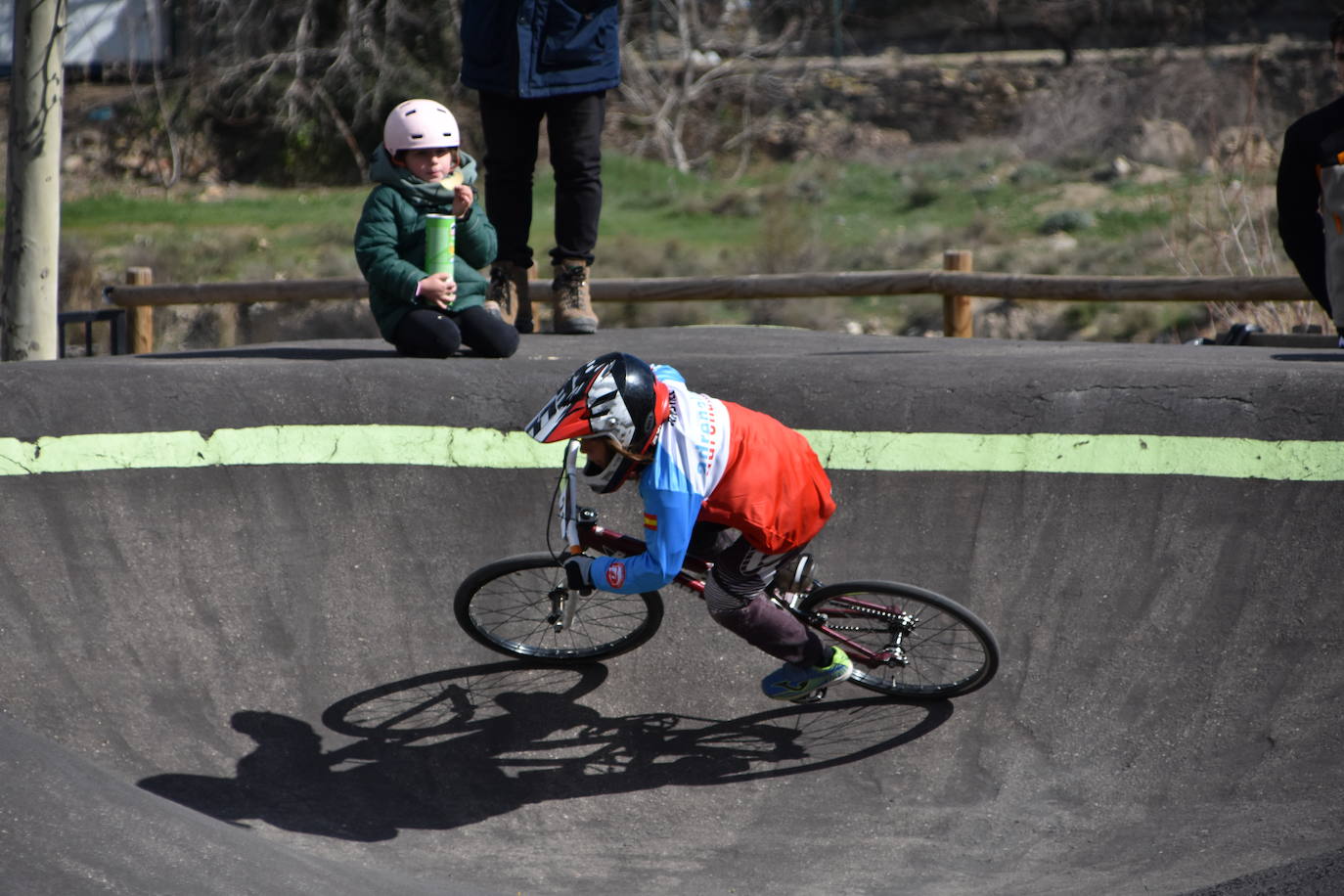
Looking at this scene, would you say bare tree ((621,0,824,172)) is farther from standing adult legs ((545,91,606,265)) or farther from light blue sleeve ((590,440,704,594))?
light blue sleeve ((590,440,704,594))

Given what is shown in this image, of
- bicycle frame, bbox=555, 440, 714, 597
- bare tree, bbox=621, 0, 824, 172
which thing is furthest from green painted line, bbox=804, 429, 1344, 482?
bare tree, bbox=621, 0, 824, 172

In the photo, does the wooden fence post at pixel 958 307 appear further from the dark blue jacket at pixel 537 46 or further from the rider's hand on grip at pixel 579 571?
the rider's hand on grip at pixel 579 571

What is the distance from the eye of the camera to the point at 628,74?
31062mm

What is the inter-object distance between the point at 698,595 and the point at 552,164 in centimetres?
379

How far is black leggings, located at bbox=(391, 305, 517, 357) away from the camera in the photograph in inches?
289

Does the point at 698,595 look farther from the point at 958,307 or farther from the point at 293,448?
→ the point at 958,307

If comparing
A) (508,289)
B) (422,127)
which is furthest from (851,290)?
(422,127)

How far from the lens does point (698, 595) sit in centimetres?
523

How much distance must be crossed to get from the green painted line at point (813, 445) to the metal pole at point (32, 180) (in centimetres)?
199

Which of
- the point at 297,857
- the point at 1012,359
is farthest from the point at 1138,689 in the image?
the point at 297,857

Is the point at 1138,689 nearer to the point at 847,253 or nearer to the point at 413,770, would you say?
the point at 413,770

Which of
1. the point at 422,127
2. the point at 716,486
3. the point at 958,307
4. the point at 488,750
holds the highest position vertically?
the point at 422,127

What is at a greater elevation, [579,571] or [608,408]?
[608,408]

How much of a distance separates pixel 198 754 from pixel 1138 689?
12.0 feet
